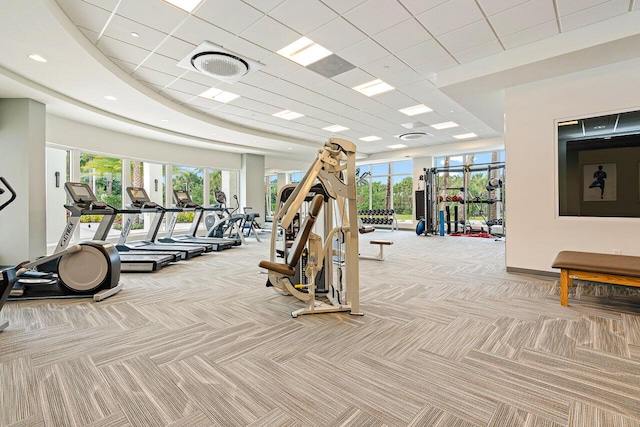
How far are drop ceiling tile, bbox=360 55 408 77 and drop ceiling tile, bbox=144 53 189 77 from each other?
114 inches

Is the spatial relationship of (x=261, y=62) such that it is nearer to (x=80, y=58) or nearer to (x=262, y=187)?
(x=80, y=58)

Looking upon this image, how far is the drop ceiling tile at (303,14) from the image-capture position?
339 cm

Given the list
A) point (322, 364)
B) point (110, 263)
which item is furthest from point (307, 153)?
point (322, 364)

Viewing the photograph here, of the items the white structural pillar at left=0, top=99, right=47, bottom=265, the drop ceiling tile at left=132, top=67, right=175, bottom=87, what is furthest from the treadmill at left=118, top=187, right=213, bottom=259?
the drop ceiling tile at left=132, top=67, right=175, bottom=87

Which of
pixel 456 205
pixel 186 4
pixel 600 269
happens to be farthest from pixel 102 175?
pixel 456 205

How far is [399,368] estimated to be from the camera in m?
2.05

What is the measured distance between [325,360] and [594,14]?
15.4 feet

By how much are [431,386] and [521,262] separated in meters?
3.81

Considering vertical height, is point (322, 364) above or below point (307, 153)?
below

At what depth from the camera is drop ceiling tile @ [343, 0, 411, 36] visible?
11.2ft

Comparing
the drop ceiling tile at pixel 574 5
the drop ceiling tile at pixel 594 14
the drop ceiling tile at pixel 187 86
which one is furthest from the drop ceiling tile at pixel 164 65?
the drop ceiling tile at pixel 594 14

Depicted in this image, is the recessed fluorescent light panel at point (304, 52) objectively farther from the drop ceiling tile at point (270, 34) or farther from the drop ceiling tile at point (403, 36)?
the drop ceiling tile at point (403, 36)

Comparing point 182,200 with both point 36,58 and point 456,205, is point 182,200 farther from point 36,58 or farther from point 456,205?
point 456,205

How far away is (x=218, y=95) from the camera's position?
6.29 meters
